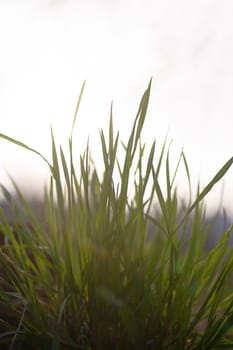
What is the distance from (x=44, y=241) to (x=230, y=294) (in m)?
0.35

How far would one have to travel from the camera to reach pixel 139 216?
73 centimetres

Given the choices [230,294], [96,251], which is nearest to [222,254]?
[230,294]

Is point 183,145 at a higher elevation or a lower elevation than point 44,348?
higher

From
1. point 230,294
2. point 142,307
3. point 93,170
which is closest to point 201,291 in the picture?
point 230,294

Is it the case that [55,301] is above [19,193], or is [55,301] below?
below

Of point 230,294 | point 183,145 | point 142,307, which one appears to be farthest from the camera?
point 183,145

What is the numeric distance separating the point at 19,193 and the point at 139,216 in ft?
0.87

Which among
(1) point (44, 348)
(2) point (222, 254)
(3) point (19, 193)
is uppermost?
(3) point (19, 193)

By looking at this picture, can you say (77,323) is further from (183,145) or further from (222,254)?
(183,145)

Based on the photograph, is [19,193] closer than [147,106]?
No

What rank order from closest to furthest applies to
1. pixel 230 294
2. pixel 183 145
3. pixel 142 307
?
pixel 142 307 → pixel 230 294 → pixel 183 145

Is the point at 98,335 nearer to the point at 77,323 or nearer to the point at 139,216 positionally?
the point at 77,323

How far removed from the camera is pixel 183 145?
0.96 m

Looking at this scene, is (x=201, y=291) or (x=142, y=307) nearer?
(x=142, y=307)
